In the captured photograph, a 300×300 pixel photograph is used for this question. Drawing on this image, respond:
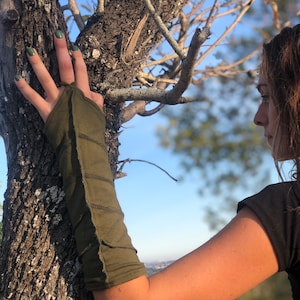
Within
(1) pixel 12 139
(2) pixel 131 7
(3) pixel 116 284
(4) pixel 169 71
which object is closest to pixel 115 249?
(3) pixel 116 284

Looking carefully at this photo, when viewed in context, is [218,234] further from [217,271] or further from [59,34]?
[59,34]

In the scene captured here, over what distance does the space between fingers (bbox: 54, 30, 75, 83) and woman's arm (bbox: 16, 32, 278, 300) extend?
454mm

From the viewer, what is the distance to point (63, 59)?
116 cm

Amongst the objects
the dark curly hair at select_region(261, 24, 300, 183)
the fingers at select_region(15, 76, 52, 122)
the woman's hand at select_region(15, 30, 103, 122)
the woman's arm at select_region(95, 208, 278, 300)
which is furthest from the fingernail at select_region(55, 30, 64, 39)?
the woman's arm at select_region(95, 208, 278, 300)

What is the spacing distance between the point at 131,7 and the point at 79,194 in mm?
695

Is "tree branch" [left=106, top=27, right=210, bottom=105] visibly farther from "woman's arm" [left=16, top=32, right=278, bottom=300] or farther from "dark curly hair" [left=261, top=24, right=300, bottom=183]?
"woman's arm" [left=16, top=32, right=278, bottom=300]

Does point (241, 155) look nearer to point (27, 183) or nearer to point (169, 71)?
point (169, 71)

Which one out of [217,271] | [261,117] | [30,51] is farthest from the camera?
[30,51]

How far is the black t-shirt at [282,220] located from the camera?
957mm

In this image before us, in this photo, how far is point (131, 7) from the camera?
146 centimetres

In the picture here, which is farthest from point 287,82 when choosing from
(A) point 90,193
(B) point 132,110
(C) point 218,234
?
(B) point 132,110

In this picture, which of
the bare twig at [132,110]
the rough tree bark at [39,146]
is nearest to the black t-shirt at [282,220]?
the rough tree bark at [39,146]

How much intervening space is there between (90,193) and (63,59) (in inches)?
13.9

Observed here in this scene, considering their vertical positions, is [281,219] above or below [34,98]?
below
